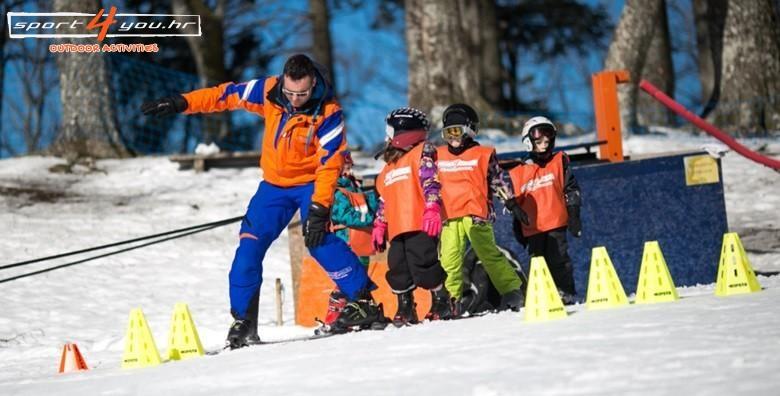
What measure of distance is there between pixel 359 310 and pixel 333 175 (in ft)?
3.08

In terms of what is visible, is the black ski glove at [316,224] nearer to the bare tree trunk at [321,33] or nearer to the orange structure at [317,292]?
the orange structure at [317,292]

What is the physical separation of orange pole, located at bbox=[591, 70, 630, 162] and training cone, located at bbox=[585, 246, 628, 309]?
355cm

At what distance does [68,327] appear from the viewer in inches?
437

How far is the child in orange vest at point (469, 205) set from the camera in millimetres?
8688

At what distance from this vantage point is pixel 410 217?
337 inches

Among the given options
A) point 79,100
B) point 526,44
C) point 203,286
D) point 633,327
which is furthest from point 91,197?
point 526,44

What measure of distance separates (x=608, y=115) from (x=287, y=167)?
4090 millimetres

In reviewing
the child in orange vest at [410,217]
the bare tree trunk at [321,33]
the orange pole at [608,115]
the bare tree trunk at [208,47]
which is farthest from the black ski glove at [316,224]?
the bare tree trunk at [321,33]

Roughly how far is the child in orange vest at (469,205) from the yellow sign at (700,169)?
7.88 ft

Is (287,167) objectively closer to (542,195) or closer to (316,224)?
(316,224)

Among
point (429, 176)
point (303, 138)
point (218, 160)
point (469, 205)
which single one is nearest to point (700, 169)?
point (469, 205)

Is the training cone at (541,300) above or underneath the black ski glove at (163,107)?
underneath

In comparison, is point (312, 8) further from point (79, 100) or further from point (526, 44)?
point (79, 100)

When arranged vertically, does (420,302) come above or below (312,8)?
below
